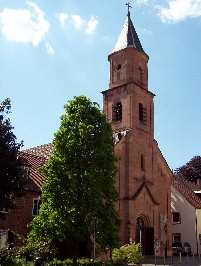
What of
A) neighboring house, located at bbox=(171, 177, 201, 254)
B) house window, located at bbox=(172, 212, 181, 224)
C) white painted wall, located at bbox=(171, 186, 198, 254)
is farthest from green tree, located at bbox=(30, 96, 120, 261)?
house window, located at bbox=(172, 212, 181, 224)

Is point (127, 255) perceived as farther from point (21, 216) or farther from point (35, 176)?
point (35, 176)

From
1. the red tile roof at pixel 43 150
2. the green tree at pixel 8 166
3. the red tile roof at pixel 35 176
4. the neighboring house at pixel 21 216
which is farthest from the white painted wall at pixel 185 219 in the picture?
the green tree at pixel 8 166

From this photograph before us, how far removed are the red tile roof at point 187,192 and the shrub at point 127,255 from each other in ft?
67.3

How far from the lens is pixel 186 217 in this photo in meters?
47.2

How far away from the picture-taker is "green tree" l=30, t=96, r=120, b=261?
2364 cm

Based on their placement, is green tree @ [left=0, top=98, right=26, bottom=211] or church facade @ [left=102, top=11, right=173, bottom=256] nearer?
green tree @ [left=0, top=98, right=26, bottom=211]

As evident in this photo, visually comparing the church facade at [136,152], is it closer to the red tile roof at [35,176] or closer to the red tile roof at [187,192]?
the red tile roof at [187,192]

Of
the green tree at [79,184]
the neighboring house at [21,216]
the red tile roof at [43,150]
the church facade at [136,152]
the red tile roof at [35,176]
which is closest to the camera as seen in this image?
the green tree at [79,184]

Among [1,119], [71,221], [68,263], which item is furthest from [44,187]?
[1,119]

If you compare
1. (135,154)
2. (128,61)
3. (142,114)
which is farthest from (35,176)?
(128,61)

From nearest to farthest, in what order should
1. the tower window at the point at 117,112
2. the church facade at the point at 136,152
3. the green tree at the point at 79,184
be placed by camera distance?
1. the green tree at the point at 79,184
2. the church facade at the point at 136,152
3. the tower window at the point at 117,112

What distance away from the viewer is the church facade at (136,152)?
36.1 meters

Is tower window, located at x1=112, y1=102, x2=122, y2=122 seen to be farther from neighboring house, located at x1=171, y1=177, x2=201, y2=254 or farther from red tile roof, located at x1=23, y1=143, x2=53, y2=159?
neighboring house, located at x1=171, y1=177, x2=201, y2=254

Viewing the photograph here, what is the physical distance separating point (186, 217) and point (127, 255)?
21.8 metres
